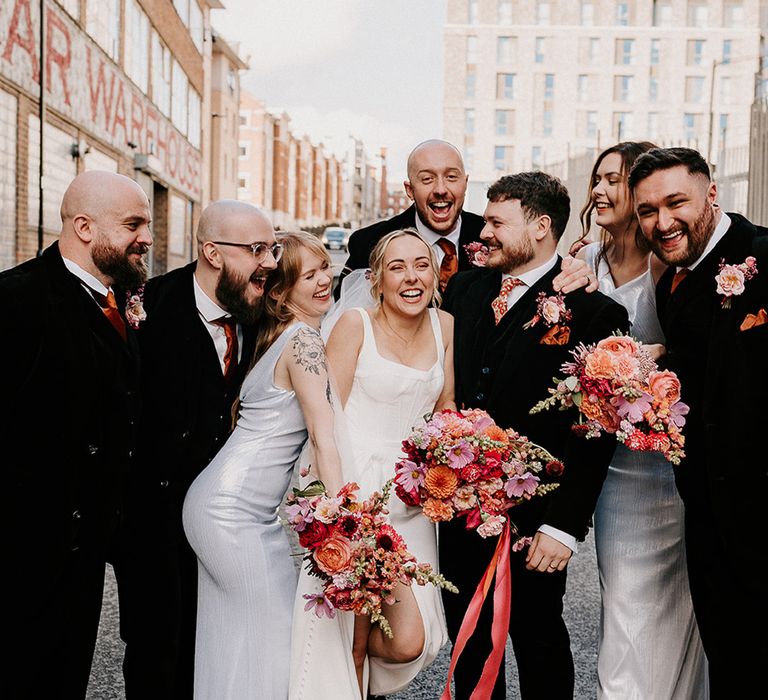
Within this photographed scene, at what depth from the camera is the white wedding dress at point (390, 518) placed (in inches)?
139

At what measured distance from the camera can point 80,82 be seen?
18.0 m

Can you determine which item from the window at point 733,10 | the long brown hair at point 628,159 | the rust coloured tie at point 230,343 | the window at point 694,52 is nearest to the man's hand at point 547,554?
the long brown hair at point 628,159

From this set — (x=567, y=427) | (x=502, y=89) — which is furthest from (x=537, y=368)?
(x=502, y=89)

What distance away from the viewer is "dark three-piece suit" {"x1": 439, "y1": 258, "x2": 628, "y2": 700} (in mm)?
3619

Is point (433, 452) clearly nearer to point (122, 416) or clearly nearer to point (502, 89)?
point (122, 416)

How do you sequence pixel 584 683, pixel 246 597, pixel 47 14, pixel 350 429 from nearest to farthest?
pixel 246 597
pixel 350 429
pixel 584 683
pixel 47 14

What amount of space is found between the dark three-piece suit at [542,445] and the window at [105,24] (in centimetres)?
1719

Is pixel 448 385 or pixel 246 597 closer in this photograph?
pixel 246 597

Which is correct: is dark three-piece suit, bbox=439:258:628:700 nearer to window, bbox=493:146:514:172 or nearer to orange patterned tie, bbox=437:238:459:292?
orange patterned tie, bbox=437:238:459:292

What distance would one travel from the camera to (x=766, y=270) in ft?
10.6

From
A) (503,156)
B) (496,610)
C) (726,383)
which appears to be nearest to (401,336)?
(496,610)

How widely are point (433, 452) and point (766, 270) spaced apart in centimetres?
136

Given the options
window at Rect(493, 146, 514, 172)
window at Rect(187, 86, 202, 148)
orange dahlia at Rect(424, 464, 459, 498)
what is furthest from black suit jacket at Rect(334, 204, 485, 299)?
window at Rect(493, 146, 514, 172)

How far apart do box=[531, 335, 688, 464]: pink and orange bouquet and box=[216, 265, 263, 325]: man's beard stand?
1381 millimetres
